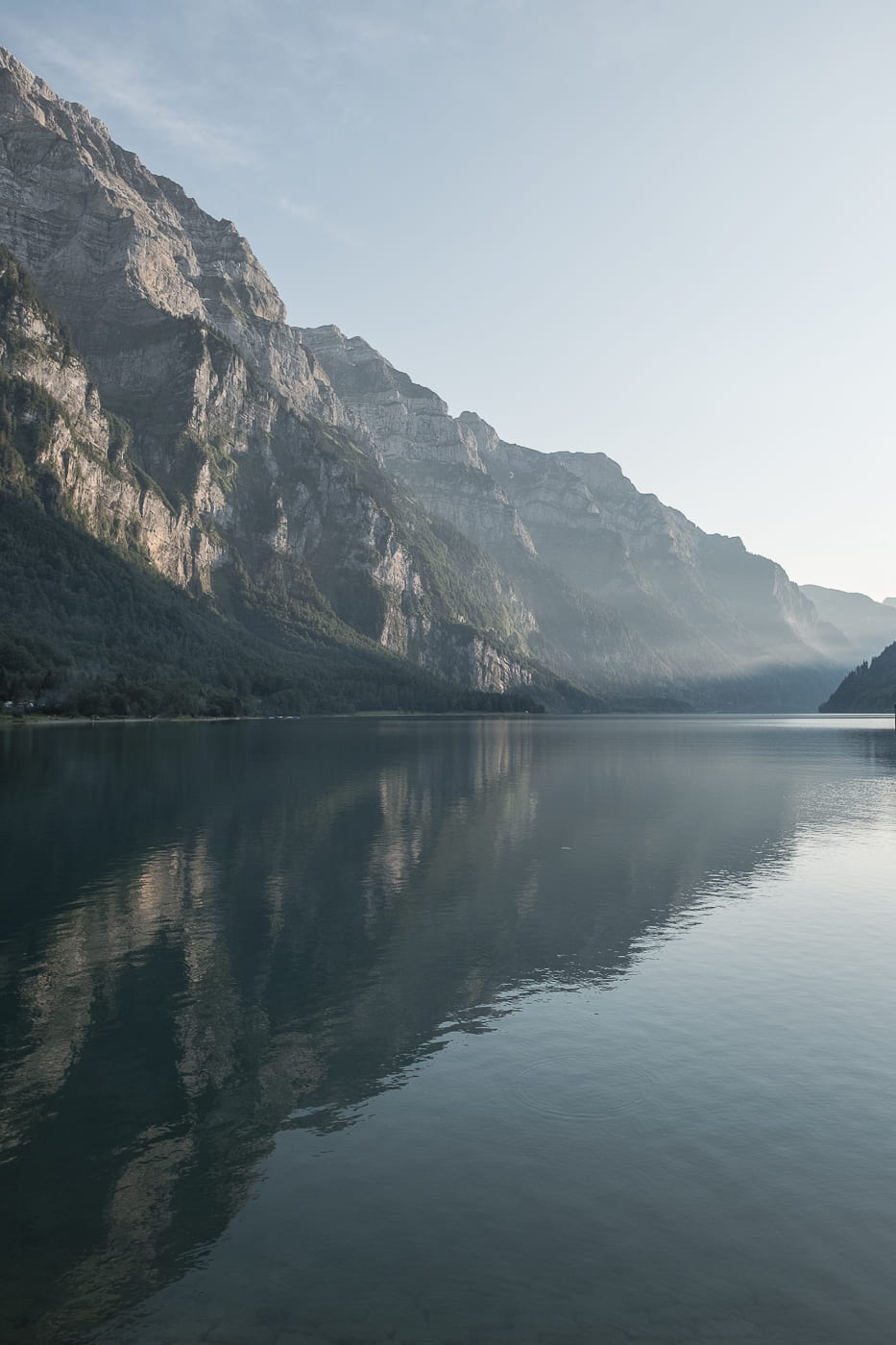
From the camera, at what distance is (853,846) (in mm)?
64812

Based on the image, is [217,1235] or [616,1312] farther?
[217,1235]

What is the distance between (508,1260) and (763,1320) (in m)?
4.50

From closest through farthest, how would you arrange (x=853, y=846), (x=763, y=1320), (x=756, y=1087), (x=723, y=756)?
(x=763, y=1320), (x=756, y=1087), (x=853, y=846), (x=723, y=756)

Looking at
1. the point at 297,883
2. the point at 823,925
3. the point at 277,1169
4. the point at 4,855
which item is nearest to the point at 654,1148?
the point at 277,1169

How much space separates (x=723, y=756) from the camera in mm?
167000

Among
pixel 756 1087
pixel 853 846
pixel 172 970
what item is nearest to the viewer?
pixel 756 1087

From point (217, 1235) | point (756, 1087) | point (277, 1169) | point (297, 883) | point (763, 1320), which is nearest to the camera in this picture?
point (763, 1320)

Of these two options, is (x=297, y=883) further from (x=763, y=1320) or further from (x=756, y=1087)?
(x=763, y=1320)

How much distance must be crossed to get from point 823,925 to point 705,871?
42.4 ft

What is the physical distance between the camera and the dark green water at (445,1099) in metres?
15.5

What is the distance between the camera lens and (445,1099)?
921 inches

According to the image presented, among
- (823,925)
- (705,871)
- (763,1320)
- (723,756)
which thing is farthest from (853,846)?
(723,756)

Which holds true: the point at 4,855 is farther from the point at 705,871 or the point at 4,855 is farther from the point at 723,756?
the point at 723,756

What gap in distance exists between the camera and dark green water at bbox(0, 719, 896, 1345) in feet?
51.0
